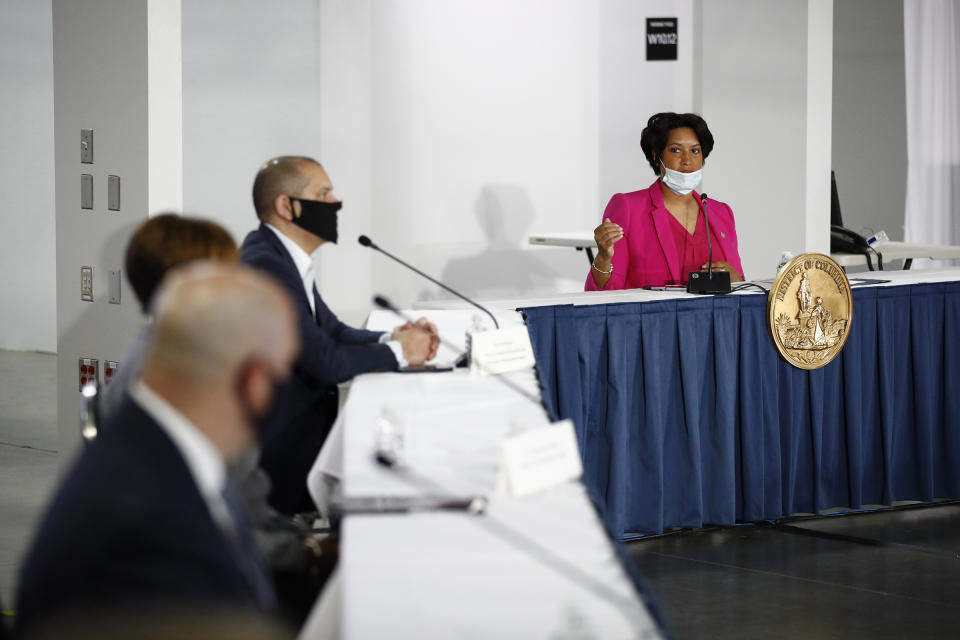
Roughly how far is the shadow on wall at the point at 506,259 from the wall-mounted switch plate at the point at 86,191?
8.54 feet

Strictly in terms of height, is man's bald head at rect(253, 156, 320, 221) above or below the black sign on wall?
below

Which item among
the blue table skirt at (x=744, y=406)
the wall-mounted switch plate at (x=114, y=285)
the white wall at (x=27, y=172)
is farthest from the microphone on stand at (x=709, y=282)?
the white wall at (x=27, y=172)

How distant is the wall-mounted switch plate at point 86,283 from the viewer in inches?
162

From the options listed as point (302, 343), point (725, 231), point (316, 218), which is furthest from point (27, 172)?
point (302, 343)

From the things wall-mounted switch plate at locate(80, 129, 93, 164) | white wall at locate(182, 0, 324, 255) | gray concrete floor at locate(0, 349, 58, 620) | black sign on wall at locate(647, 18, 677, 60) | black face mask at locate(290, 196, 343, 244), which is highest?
black sign on wall at locate(647, 18, 677, 60)

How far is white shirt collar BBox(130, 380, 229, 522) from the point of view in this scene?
3.72 ft

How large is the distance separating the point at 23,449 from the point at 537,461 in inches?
173

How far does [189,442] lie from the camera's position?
3.74 feet

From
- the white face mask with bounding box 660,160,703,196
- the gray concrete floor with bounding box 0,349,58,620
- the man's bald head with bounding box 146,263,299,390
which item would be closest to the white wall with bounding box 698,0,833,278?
the white face mask with bounding box 660,160,703,196

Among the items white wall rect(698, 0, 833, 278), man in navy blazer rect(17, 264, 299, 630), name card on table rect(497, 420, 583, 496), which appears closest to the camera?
man in navy blazer rect(17, 264, 299, 630)

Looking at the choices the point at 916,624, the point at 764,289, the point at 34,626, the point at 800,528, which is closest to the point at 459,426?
the point at 34,626

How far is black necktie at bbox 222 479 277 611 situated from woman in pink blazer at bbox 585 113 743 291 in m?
2.86

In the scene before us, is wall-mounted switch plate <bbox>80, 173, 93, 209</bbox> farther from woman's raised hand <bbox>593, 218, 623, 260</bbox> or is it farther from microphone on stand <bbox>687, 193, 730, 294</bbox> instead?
microphone on stand <bbox>687, 193, 730, 294</bbox>

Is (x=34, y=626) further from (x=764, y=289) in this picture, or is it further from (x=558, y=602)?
(x=764, y=289)
